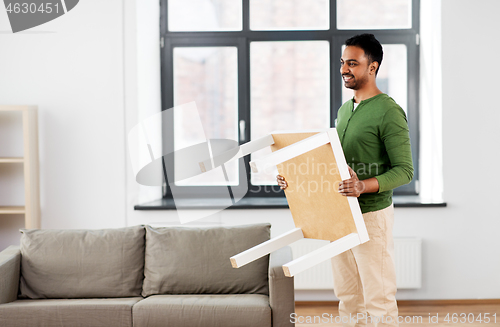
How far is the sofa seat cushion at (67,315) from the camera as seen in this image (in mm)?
2195

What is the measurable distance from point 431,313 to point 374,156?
1.82m

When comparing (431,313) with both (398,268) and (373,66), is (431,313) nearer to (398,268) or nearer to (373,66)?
(398,268)

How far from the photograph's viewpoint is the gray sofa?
86.2 inches

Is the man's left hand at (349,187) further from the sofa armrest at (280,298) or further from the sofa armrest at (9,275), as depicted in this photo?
the sofa armrest at (9,275)

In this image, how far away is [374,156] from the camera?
1863mm

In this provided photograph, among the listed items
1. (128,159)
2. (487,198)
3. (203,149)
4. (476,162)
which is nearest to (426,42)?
(476,162)

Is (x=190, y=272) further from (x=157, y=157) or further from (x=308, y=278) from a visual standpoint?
(x=157, y=157)

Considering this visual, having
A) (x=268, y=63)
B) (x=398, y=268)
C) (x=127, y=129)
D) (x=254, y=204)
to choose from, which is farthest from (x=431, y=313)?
(x=127, y=129)

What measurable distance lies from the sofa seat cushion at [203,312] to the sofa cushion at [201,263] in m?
0.16

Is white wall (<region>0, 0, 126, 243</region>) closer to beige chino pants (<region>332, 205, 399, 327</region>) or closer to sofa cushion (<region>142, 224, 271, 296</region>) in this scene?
sofa cushion (<region>142, 224, 271, 296</region>)

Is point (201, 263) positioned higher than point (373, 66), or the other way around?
point (373, 66)

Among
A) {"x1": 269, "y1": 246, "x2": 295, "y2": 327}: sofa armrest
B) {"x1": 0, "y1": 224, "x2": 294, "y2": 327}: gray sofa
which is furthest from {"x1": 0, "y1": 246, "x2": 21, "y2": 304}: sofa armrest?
{"x1": 269, "y1": 246, "x2": 295, "y2": 327}: sofa armrest

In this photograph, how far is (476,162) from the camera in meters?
3.25

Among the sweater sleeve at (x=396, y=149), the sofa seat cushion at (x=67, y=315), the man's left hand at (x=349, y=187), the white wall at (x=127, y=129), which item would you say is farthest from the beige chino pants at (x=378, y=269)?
the white wall at (x=127, y=129)
